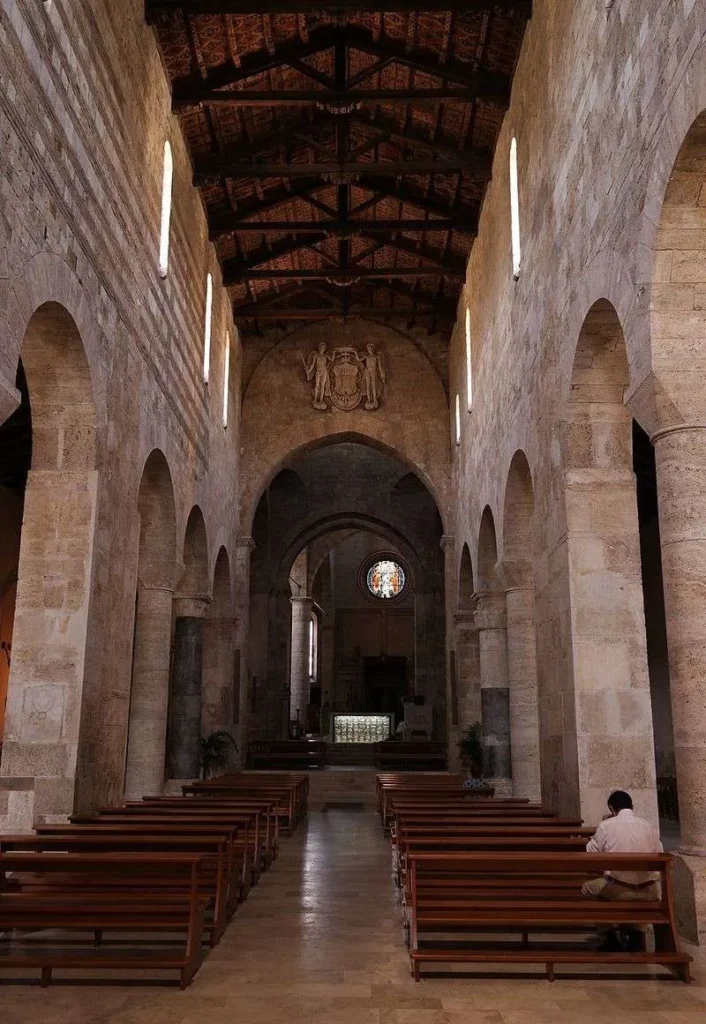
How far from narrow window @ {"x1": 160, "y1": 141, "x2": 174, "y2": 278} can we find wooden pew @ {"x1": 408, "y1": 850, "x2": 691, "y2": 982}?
1009 centimetres

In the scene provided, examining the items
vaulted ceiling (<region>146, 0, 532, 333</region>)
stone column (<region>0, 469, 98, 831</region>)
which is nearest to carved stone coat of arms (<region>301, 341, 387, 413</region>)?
vaulted ceiling (<region>146, 0, 532, 333</region>)

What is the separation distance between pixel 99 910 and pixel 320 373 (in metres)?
18.6

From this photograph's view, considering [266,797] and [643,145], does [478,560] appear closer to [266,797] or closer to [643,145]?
[266,797]

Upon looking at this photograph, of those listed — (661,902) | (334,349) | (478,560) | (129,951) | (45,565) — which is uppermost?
(334,349)

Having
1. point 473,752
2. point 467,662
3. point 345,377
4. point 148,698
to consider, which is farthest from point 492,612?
point 345,377

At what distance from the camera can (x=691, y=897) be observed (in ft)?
21.1

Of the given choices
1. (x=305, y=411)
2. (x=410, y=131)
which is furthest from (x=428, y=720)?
(x=410, y=131)

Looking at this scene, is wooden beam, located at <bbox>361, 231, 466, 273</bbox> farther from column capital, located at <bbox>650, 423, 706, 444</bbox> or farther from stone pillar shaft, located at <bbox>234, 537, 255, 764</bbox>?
column capital, located at <bbox>650, 423, 706, 444</bbox>

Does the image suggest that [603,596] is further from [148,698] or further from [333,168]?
[333,168]

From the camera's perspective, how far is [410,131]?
16.8 meters

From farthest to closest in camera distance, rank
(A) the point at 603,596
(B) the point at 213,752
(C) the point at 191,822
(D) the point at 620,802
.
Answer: (B) the point at 213,752 → (A) the point at 603,596 → (C) the point at 191,822 → (D) the point at 620,802

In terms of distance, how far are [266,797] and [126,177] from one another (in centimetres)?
838

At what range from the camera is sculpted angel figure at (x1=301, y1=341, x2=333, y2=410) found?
23.2 meters

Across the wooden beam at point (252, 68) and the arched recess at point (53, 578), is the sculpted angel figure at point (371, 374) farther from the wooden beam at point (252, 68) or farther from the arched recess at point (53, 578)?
the arched recess at point (53, 578)
